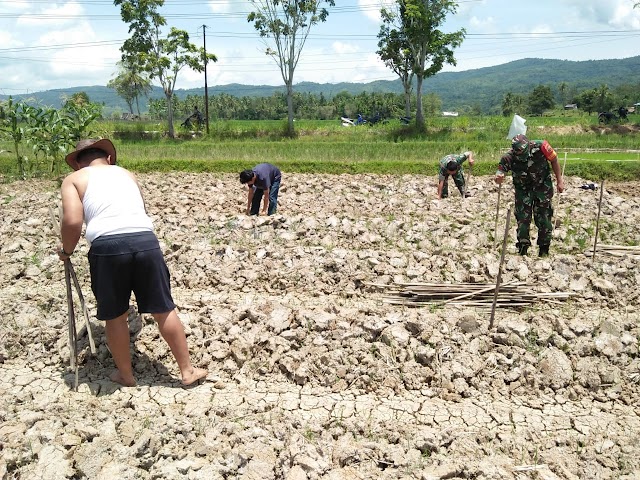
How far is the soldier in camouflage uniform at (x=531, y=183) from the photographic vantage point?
5254 mm

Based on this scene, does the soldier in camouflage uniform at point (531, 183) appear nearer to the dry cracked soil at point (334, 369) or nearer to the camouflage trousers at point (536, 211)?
the camouflage trousers at point (536, 211)

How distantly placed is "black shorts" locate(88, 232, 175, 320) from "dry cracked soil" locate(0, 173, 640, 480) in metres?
0.57

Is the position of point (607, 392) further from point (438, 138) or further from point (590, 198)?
point (438, 138)

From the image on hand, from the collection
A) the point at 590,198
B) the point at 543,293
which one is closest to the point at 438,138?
the point at 590,198

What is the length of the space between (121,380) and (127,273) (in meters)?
0.77

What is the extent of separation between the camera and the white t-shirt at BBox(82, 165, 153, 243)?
2.89 metres

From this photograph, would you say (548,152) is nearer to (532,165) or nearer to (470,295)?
(532,165)

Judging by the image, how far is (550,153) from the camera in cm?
514

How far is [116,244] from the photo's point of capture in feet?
9.41

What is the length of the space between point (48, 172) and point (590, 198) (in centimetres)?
1122

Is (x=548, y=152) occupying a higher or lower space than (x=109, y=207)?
higher

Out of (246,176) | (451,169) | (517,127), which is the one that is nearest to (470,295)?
(517,127)

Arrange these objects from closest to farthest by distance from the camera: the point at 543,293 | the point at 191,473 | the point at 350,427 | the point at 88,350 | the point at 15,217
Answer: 1. the point at 191,473
2. the point at 350,427
3. the point at 88,350
4. the point at 543,293
5. the point at 15,217

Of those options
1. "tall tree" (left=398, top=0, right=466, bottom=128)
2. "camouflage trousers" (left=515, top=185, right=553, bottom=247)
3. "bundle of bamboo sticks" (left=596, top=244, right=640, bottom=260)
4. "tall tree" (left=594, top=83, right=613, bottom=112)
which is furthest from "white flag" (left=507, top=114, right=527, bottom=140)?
"tall tree" (left=594, top=83, right=613, bottom=112)
